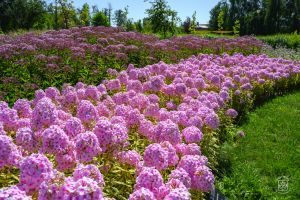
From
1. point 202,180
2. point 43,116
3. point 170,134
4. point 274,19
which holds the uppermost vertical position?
point 274,19

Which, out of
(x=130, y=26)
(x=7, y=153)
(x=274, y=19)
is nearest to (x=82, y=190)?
(x=7, y=153)

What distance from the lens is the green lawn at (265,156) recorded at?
19.9 ft

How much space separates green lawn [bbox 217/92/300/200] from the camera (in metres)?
6.06

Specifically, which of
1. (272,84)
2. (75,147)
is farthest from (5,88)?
(272,84)

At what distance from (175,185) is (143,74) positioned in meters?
5.49

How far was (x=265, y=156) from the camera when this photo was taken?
7.67m

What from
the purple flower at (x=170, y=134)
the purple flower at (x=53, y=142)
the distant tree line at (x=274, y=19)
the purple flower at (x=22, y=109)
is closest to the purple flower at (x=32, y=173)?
the purple flower at (x=53, y=142)

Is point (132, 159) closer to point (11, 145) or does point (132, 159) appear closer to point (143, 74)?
point (11, 145)

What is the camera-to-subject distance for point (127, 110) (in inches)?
216

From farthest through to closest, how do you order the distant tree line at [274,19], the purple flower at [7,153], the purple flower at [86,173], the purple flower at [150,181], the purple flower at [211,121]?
1. the distant tree line at [274,19]
2. the purple flower at [211,121]
3. the purple flower at [7,153]
4. the purple flower at [150,181]
5. the purple flower at [86,173]

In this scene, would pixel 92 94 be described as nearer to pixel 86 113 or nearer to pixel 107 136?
pixel 86 113

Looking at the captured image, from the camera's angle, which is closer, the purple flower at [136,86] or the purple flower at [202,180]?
the purple flower at [202,180]

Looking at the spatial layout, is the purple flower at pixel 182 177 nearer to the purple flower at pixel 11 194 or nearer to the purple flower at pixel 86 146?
the purple flower at pixel 86 146

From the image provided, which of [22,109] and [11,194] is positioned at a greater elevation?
[11,194]
